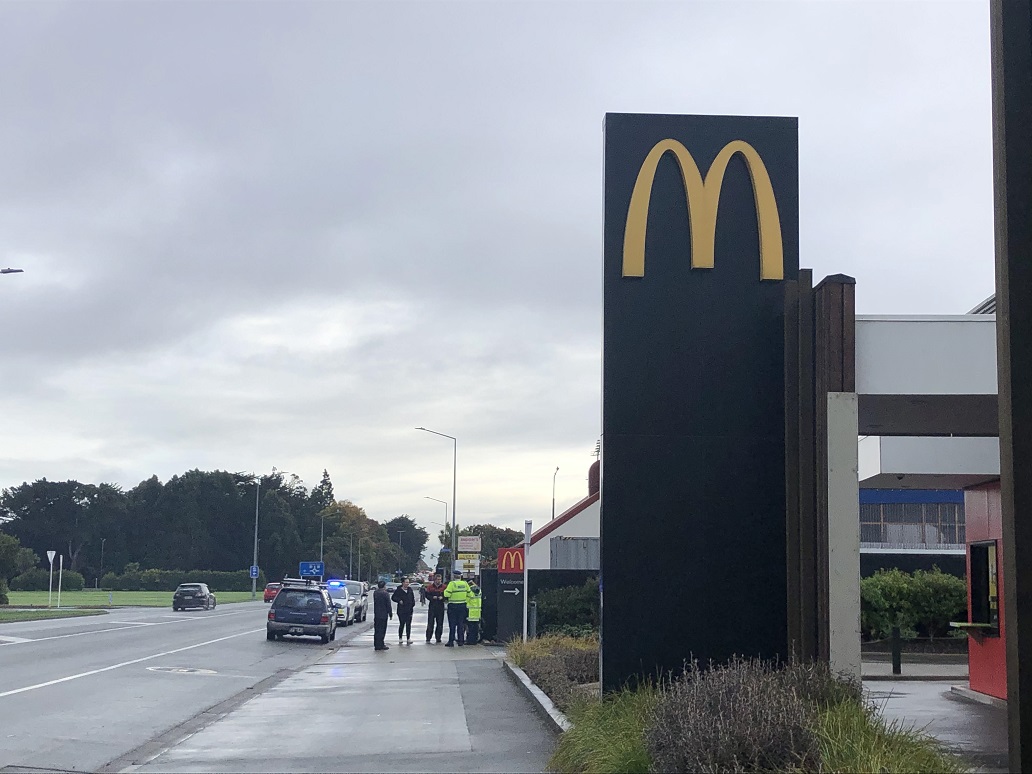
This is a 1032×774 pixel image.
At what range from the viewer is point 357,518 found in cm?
15750

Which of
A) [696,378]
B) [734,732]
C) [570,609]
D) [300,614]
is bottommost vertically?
[300,614]

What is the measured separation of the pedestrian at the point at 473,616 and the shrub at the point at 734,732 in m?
20.9

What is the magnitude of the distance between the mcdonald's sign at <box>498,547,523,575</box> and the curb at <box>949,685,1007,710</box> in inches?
541

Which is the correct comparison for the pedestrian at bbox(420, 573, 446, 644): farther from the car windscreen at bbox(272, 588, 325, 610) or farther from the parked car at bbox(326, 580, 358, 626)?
the parked car at bbox(326, 580, 358, 626)

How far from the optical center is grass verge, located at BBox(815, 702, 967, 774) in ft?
24.4

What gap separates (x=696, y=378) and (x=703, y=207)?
1.83 metres

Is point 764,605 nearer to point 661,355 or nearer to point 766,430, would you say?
point 766,430

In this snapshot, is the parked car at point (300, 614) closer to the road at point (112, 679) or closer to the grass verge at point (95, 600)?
the road at point (112, 679)

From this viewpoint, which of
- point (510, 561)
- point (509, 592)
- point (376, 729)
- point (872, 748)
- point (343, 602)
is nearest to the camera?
point (872, 748)

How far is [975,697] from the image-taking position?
48.7 ft

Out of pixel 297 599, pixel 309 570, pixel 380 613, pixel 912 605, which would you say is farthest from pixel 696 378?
pixel 309 570

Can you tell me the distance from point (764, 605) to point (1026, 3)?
22.7 feet

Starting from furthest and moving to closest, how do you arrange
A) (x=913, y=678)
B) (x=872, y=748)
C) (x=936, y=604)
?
(x=936, y=604)
(x=913, y=678)
(x=872, y=748)

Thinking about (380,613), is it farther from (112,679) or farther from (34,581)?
(34,581)
